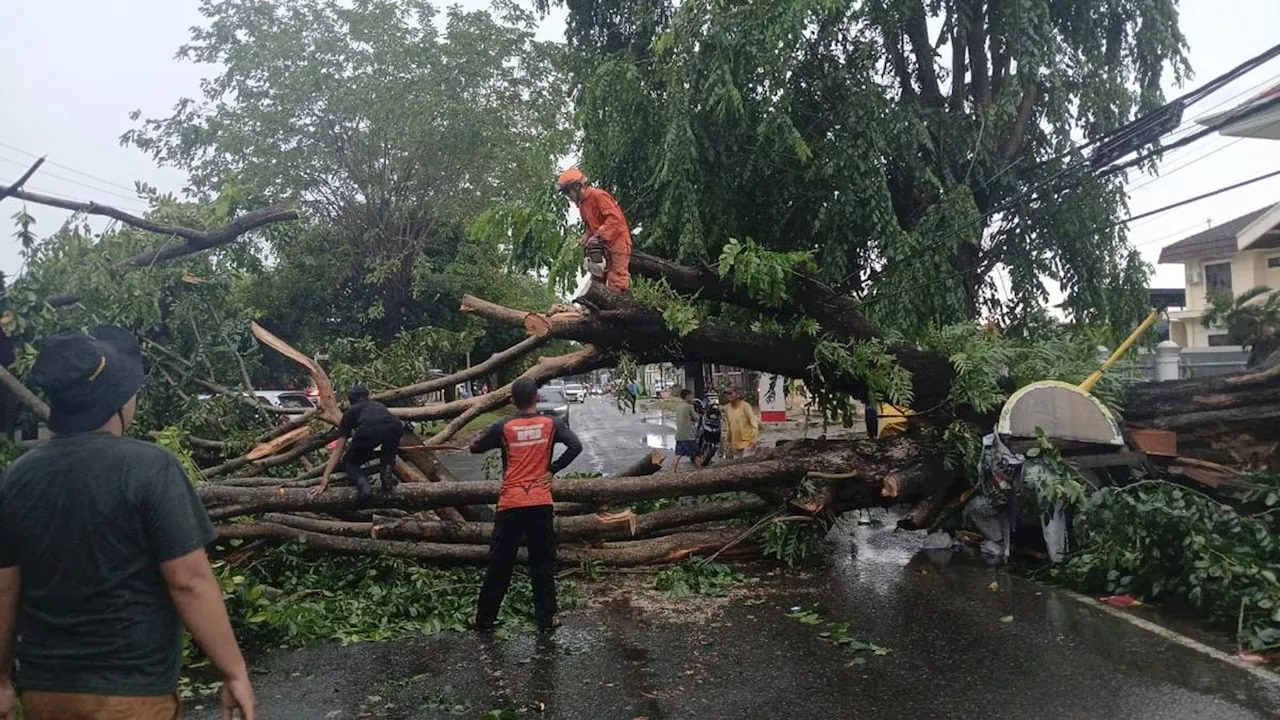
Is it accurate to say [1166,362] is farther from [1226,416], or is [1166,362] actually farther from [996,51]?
[1226,416]

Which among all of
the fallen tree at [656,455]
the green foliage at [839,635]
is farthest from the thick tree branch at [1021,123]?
the green foliage at [839,635]

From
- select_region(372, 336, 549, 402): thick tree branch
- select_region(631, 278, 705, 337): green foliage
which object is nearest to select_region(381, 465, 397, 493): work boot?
select_region(372, 336, 549, 402): thick tree branch

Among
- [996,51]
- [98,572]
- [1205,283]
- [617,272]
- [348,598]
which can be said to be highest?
[996,51]

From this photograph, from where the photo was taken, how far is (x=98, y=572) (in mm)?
2467

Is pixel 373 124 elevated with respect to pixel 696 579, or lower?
elevated

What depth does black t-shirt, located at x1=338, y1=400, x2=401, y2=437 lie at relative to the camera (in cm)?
728

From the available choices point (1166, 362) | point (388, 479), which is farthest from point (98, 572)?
point (1166, 362)

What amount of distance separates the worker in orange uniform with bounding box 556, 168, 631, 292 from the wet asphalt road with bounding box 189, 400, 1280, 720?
2593 millimetres

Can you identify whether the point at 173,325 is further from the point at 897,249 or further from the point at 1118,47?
the point at 1118,47

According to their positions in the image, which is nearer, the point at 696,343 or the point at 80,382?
the point at 80,382

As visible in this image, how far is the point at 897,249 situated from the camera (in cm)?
1162

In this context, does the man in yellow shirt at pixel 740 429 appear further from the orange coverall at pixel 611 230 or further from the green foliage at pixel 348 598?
the green foliage at pixel 348 598

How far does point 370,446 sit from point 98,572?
16.1 feet

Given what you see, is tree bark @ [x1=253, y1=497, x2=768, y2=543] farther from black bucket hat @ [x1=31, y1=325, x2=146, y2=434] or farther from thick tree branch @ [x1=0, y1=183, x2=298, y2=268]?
black bucket hat @ [x1=31, y1=325, x2=146, y2=434]
